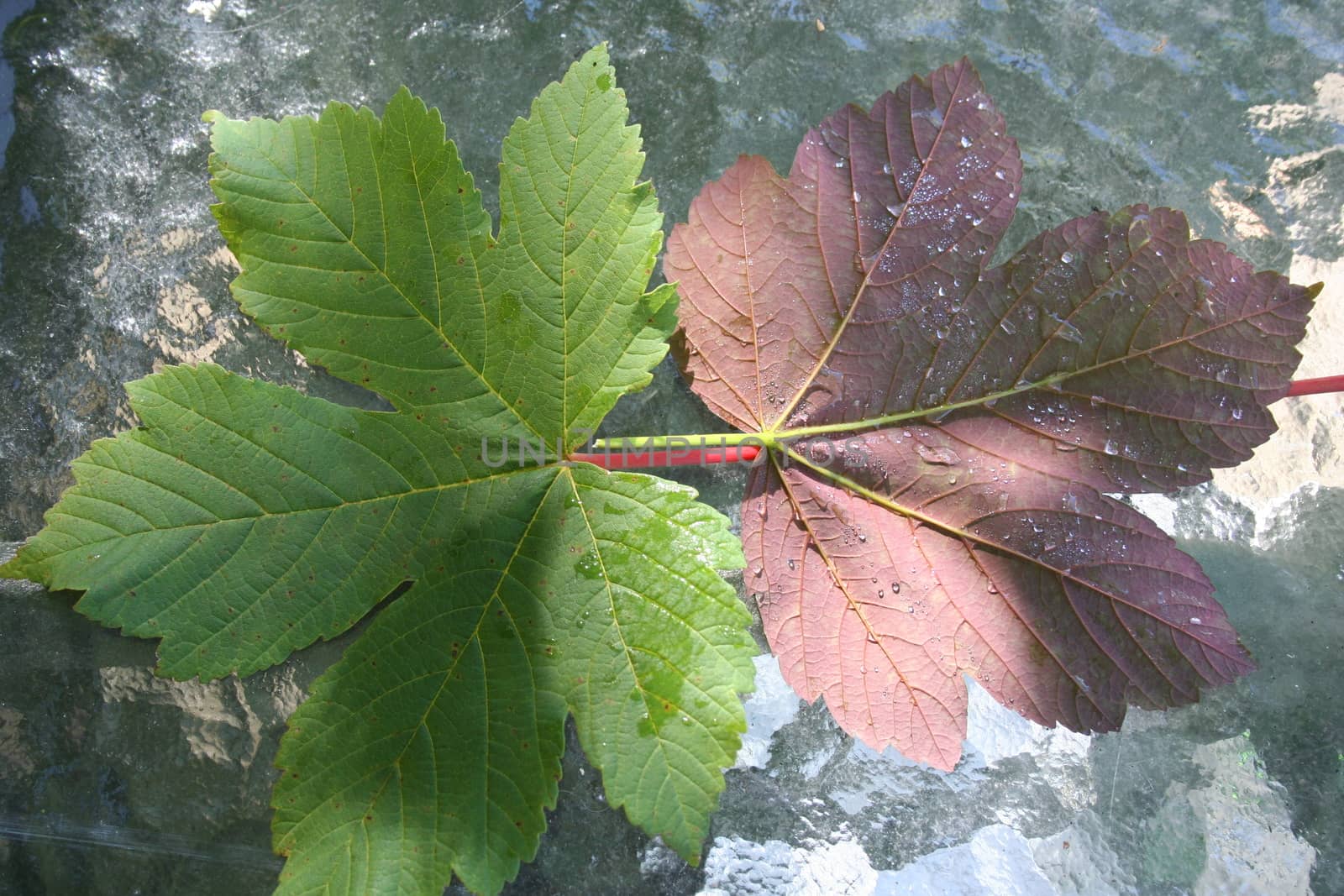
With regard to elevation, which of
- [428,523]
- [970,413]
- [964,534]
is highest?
[970,413]

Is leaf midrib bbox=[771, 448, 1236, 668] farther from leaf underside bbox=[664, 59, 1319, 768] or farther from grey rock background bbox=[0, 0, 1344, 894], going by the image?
grey rock background bbox=[0, 0, 1344, 894]

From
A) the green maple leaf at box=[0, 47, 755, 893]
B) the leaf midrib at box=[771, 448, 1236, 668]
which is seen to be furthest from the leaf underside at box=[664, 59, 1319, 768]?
the green maple leaf at box=[0, 47, 755, 893]

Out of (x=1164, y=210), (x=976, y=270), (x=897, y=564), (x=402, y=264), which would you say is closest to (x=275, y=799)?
(x=402, y=264)

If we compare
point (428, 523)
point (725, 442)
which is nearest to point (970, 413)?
point (725, 442)

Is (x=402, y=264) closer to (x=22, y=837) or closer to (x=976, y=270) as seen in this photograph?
(x=976, y=270)

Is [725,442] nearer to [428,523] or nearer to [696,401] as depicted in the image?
[696,401]

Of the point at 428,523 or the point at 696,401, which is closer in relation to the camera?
the point at 428,523
